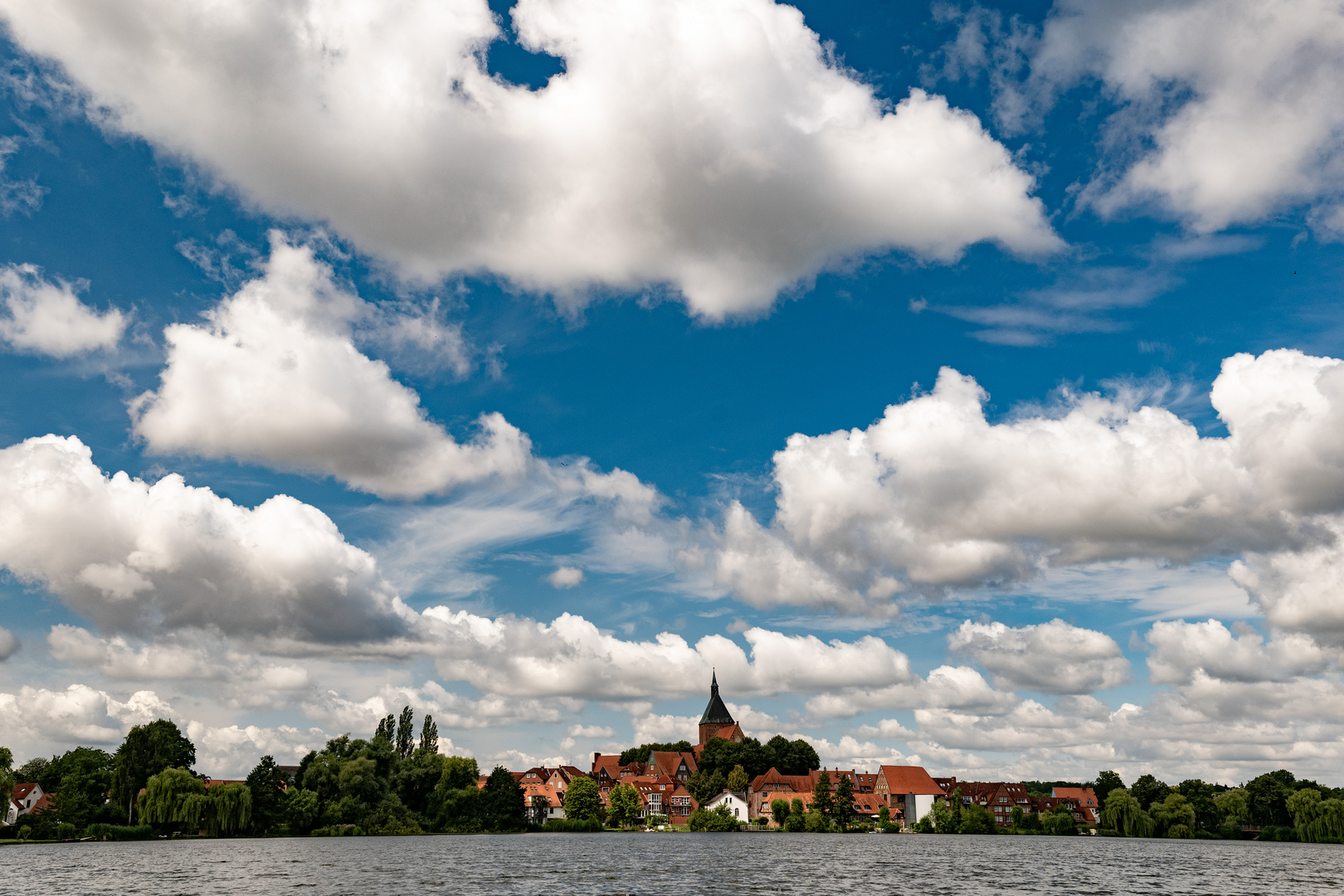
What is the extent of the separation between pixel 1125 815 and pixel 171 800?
448 feet

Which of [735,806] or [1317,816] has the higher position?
[1317,816]

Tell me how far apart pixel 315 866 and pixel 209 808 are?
155ft

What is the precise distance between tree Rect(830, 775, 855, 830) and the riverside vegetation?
222mm

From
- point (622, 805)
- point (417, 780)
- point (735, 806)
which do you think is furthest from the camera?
point (735, 806)

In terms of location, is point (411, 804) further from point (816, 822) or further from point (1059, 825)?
point (1059, 825)

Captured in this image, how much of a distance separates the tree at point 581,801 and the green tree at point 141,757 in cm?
6625

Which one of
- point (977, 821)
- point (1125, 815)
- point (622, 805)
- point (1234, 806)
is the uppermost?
point (1234, 806)

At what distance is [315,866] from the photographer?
7456 centimetres

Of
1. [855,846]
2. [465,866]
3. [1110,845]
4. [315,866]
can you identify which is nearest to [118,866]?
[315,866]

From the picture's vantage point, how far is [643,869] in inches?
3034

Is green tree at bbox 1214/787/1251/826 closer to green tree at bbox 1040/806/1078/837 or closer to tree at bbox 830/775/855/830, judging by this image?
green tree at bbox 1040/806/1078/837

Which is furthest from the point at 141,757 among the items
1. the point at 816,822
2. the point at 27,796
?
the point at 816,822

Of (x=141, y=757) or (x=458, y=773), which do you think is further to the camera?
(x=458, y=773)

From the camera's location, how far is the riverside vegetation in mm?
113375
